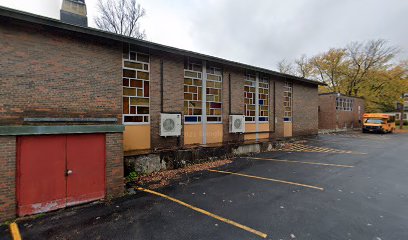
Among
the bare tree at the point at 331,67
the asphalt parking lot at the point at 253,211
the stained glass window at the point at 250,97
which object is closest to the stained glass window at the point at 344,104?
the bare tree at the point at 331,67

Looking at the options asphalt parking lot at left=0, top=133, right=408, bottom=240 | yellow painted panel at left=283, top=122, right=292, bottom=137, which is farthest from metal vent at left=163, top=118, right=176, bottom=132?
yellow painted panel at left=283, top=122, right=292, bottom=137

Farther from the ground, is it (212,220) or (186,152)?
(186,152)

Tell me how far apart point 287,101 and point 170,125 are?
10.3 metres

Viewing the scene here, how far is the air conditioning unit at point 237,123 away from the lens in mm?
10820

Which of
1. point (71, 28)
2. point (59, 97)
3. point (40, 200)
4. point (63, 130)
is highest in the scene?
point (71, 28)

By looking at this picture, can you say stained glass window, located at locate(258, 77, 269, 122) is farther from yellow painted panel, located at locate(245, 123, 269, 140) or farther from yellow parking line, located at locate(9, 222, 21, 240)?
yellow parking line, located at locate(9, 222, 21, 240)

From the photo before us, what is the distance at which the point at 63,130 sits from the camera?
4.76 meters

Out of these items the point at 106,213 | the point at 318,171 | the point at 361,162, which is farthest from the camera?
the point at 361,162

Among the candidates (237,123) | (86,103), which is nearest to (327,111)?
(237,123)

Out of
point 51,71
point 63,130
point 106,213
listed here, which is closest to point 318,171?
point 106,213

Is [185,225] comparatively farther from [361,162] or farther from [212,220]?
[361,162]

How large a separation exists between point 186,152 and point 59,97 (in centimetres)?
543

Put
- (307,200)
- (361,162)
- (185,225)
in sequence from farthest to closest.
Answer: (361,162) < (307,200) < (185,225)

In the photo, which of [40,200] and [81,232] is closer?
[81,232]
